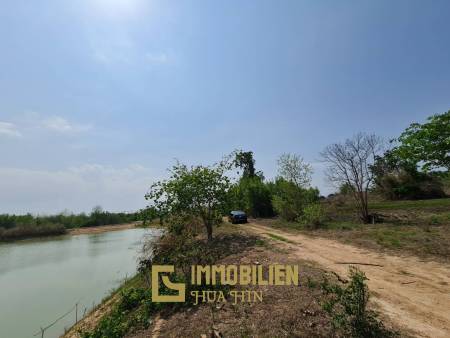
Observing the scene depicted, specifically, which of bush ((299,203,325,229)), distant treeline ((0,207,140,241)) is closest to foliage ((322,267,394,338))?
bush ((299,203,325,229))

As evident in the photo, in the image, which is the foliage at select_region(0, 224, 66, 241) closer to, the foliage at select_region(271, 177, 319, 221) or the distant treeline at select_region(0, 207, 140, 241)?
the distant treeline at select_region(0, 207, 140, 241)

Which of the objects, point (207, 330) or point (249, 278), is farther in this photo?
point (249, 278)

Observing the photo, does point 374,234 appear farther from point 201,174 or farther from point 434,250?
point 201,174

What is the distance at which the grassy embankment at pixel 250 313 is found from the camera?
15.0 feet

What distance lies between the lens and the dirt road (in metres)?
4.66

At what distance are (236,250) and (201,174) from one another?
18.6 ft

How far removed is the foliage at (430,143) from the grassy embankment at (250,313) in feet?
19.4

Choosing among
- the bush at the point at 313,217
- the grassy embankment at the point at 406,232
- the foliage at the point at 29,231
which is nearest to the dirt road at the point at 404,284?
the grassy embankment at the point at 406,232

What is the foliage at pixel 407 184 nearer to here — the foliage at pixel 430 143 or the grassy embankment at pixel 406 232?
the grassy embankment at pixel 406 232

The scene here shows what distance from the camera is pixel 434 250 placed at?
9.48 metres

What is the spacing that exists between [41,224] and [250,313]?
64690mm

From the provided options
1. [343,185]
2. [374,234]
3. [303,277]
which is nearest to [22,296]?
[303,277]

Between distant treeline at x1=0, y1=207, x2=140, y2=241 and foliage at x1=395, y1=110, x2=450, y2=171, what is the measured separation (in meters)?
37.3

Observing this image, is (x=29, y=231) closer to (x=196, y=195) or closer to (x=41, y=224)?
(x=41, y=224)
